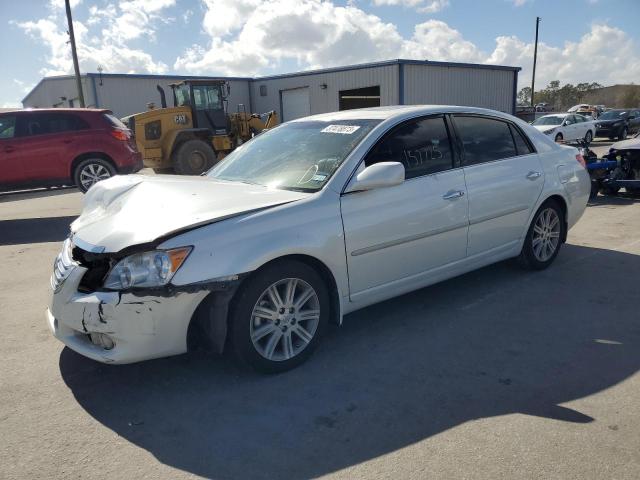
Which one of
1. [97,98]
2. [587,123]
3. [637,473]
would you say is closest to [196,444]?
[637,473]

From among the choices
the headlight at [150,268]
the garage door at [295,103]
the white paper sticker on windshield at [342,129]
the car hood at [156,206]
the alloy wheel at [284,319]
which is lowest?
the alloy wheel at [284,319]

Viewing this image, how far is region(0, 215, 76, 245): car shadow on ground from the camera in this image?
7523 millimetres

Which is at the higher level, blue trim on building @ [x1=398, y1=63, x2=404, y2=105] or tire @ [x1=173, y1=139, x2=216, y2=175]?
blue trim on building @ [x1=398, y1=63, x2=404, y2=105]

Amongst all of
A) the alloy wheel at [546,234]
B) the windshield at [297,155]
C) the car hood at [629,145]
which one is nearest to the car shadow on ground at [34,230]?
A: the windshield at [297,155]

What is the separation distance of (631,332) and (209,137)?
13359 mm

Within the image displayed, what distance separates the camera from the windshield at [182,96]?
→ 15.5 metres

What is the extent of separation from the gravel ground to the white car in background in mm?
18868

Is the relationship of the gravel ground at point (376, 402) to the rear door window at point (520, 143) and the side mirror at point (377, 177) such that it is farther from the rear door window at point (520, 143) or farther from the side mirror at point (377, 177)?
the rear door window at point (520, 143)

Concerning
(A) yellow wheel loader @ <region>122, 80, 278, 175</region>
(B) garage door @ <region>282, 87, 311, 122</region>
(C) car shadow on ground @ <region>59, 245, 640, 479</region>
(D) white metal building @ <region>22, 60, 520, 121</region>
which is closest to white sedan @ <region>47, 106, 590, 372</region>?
(C) car shadow on ground @ <region>59, 245, 640, 479</region>

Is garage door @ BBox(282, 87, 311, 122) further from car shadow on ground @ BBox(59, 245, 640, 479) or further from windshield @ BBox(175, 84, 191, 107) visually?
car shadow on ground @ BBox(59, 245, 640, 479)

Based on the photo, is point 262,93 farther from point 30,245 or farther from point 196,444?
point 196,444

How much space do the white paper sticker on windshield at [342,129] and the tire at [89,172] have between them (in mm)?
7099

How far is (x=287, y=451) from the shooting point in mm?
2539

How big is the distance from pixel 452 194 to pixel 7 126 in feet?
29.2
